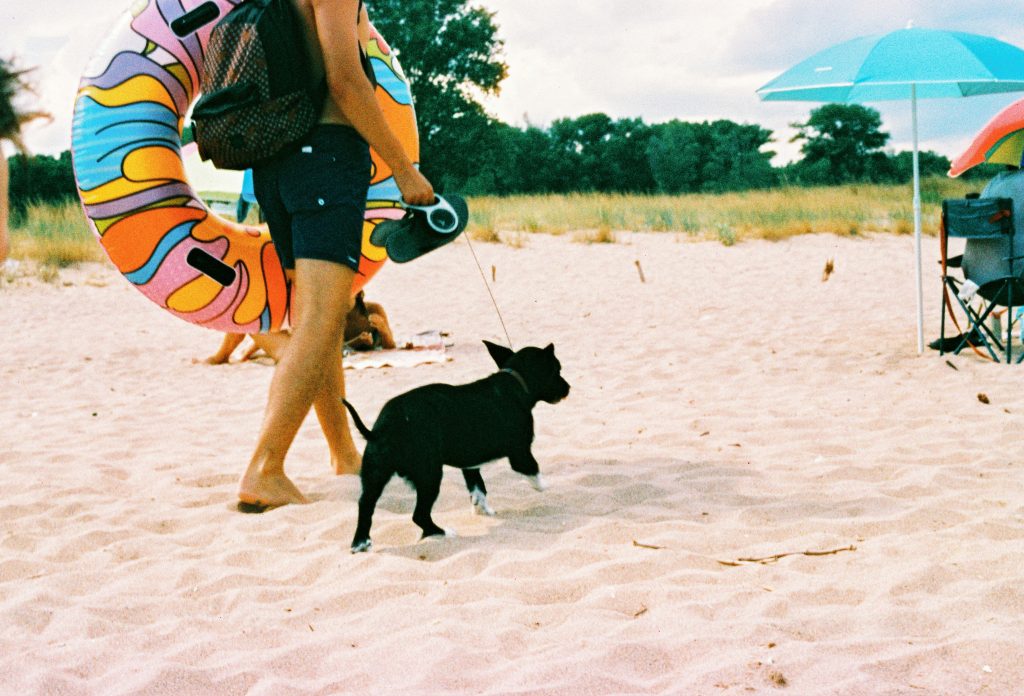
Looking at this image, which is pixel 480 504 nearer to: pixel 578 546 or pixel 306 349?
pixel 578 546

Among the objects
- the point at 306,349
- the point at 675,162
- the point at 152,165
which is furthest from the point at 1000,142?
the point at 675,162

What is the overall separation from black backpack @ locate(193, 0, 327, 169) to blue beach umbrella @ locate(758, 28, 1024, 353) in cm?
403

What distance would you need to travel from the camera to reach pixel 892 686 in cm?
222

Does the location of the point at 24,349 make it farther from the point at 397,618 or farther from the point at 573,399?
the point at 397,618

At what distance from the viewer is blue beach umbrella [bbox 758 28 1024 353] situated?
251 inches

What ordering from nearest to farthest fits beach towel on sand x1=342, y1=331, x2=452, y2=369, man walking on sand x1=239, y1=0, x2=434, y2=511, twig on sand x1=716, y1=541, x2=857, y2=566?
twig on sand x1=716, y1=541, x2=857, y2=566, man walking on sand x1=239, y1=0, x2=434, y2=511, beach towel on sand x1=342, y1=331, x2=452, y2=369

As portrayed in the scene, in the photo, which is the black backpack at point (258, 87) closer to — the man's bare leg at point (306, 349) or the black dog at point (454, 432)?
the man's bare leg at point (306, 349)

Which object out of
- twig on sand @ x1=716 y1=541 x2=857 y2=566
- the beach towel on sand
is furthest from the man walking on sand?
the beach towel on sand

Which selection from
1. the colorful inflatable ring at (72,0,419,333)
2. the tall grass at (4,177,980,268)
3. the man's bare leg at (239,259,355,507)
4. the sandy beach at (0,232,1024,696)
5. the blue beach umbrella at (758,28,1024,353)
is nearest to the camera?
the sandy beach at (0,232,1024,696)

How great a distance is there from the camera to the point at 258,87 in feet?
11.1

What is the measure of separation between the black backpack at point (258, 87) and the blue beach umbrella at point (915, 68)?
4028 mm

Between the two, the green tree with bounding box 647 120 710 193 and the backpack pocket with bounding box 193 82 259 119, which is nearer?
the backpack pocket with bounding box 193 82 259 119

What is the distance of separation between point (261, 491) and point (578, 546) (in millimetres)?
1200

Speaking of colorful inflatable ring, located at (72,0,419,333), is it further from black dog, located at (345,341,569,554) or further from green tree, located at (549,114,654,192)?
green tree, located at (549,114,654,192)
